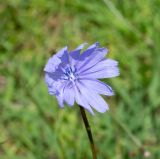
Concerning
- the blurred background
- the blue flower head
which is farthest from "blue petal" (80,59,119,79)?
the blurred background

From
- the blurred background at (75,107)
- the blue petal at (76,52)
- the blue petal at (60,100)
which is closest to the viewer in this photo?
the blue petal at (60,100)

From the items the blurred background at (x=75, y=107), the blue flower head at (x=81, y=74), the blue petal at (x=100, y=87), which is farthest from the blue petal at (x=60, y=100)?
the blurred background at (x=75, y=107)

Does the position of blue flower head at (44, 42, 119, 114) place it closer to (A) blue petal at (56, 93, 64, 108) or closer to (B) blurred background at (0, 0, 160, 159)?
(A) blue petal at (56, 93, 64, 108)

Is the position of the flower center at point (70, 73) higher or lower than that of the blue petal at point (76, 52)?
lower

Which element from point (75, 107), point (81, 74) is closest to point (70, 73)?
point (81, 74)

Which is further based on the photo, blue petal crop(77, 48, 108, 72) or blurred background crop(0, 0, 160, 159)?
blurred background crop(0, 0, 160, 159)

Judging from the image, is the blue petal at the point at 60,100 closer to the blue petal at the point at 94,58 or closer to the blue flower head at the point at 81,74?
the blue flower head at the point at 81,74

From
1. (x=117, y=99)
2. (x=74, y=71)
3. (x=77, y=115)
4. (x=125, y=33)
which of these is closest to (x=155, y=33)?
(x=125, y=33)

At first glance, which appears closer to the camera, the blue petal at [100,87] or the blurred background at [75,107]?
the blue petal at [100,87]
